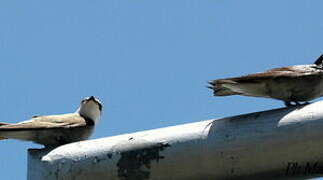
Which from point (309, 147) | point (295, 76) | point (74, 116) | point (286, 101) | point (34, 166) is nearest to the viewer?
point (309, 147)

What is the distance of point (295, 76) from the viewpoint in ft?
12.7

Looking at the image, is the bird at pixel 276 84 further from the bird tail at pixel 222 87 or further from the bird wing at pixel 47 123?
the bird wing at pixel 47 123

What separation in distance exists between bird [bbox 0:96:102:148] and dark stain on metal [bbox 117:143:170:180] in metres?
0.75

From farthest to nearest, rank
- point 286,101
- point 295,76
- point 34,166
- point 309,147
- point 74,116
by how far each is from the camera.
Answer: point 74,116, point 295,76, point 286,101, point 34,166, point 309,147

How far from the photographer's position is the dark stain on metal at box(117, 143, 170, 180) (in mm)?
2715

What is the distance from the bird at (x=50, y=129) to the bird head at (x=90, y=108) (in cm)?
33

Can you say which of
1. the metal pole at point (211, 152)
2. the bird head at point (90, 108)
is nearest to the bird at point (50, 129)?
the bird head at point (90, 108)

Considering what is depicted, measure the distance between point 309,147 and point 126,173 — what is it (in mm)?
746

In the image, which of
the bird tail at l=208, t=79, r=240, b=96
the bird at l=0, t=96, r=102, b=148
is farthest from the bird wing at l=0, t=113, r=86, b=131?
the bird tail at l=208, t=79, r=240, b=96

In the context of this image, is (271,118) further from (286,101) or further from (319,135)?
(286,101)

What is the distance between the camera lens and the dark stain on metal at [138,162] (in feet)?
8.91

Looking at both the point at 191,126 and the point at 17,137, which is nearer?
the point at 191,126

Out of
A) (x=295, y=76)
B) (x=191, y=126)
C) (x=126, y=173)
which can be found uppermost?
(x=295, y=76)

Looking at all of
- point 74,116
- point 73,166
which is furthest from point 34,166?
point 74,116
